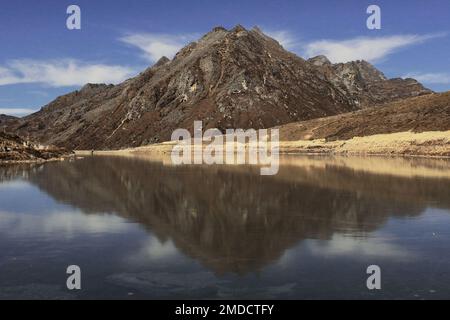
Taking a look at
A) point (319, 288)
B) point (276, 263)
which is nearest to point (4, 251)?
point (276, 263)

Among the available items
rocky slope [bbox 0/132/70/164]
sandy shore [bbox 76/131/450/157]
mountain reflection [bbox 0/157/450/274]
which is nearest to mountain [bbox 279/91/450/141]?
sandy shore [bbox 76/131/450/157]

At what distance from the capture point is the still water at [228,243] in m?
12.6

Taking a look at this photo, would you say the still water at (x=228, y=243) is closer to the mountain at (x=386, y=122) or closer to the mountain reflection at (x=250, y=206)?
the mountain reflection at (x=250, y=206)

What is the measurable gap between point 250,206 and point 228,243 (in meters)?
9.49

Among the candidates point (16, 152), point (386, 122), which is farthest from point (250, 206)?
point (386, 122)

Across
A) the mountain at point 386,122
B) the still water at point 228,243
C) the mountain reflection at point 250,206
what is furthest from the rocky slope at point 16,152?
the mountain at point 386,122

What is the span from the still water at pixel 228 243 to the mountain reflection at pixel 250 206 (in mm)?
72

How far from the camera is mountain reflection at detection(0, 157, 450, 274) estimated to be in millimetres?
17516

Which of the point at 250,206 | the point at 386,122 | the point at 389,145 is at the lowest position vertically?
the point at 250,206

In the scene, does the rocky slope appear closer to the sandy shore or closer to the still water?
the still water

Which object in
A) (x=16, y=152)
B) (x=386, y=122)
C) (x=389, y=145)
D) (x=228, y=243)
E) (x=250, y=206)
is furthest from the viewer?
(x=386, y=122)

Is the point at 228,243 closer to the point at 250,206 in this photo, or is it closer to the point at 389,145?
the point at 250,206

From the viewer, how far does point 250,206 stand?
27.0 metres
